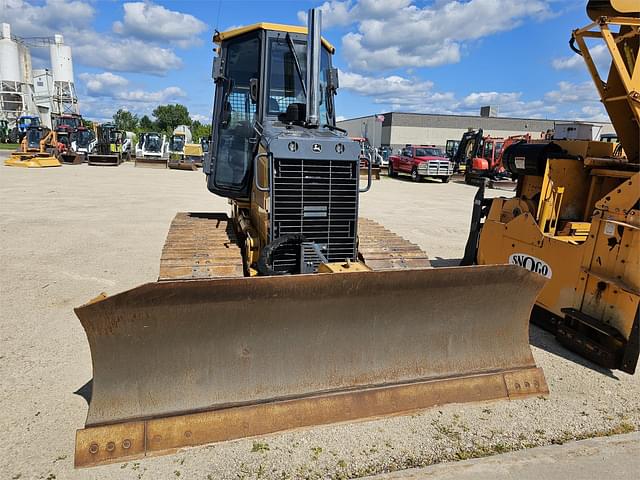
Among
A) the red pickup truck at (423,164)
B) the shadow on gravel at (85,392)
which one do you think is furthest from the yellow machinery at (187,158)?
the shadow on gravel at (85,392)

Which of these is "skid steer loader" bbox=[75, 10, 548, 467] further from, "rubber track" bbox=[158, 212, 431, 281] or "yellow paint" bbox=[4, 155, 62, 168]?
"yellow paint" bbox=[4, 155, 62, 168]

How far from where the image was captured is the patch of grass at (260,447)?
3.04m

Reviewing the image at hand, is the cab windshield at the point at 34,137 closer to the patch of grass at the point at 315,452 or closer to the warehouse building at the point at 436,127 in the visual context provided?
the patch of grass at the point at 315,452

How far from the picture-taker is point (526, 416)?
11.6 ft

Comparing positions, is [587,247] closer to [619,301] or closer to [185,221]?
[619,301]

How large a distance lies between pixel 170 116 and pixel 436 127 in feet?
181

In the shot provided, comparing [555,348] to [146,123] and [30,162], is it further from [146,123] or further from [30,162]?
[146,123]

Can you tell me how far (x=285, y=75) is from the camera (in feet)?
15.5

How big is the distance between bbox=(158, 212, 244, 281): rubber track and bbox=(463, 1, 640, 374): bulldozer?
3440 millimetres

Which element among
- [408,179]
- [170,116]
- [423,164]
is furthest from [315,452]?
[170,116]

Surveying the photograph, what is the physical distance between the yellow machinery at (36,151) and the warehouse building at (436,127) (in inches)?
1402

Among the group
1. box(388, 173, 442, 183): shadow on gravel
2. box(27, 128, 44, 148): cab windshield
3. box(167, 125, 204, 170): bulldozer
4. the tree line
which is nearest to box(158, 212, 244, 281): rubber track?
box(167, 125, 204, 170): bulldozer

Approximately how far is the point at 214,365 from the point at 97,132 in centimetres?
3325

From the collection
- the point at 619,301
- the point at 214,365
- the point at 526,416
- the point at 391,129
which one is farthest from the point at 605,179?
the point at 391,129
